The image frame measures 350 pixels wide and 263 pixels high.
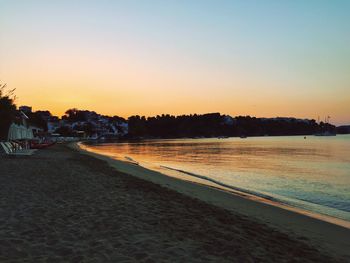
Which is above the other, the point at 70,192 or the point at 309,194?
the point at 70,192

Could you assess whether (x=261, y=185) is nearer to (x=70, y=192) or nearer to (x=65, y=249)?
(x=70, y=192)

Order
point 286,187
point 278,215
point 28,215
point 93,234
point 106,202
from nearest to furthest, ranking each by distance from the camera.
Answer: point 93,234 → point 28,215 → point 106,202 → point 278,215 → point 286,187

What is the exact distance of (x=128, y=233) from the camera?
295 inches

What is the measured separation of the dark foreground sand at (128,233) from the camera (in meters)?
6.21

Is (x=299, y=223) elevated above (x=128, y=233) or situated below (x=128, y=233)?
below

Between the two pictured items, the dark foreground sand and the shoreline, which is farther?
the shoreline

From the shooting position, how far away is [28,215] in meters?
8.62

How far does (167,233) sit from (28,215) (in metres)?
3.38

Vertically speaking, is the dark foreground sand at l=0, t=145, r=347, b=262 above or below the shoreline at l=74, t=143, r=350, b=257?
above

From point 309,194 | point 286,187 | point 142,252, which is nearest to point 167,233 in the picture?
point 142,252

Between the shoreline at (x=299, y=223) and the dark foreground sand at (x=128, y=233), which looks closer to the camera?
the dark foreground sand at (x=128, y=233)

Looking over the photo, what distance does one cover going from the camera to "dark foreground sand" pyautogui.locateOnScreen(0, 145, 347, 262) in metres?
6.21

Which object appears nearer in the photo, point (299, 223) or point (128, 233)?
point (128, 233)

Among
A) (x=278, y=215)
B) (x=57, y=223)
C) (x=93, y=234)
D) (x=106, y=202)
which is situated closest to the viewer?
(x=93, y=234)
